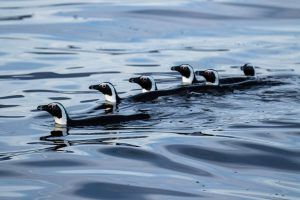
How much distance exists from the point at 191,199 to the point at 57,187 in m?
1.53

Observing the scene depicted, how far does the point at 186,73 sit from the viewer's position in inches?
719

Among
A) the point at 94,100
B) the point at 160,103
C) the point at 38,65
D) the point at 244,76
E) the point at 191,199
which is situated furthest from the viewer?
the point at 38,65

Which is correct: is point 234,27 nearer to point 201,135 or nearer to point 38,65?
point 38,65

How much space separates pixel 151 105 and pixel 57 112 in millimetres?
1935

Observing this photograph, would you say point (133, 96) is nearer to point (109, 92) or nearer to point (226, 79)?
point (109, 92)

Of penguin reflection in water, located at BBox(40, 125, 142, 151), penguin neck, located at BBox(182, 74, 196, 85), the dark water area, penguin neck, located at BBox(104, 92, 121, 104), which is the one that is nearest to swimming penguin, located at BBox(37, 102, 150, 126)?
the dark water area

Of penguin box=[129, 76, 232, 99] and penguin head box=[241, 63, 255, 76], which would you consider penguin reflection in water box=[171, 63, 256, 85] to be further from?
penguin box=[129, 76, 232, 99]

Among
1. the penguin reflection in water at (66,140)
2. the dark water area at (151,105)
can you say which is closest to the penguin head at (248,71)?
the dark water area at (151,105)

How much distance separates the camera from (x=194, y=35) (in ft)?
79.8

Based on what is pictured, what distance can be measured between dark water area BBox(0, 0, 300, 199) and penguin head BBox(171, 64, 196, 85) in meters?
0.41

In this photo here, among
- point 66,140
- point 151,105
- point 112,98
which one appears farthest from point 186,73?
point 66,140

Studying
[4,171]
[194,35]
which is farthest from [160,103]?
[194,35]

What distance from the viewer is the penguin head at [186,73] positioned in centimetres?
1809

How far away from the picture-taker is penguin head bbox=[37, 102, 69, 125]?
1394cm
